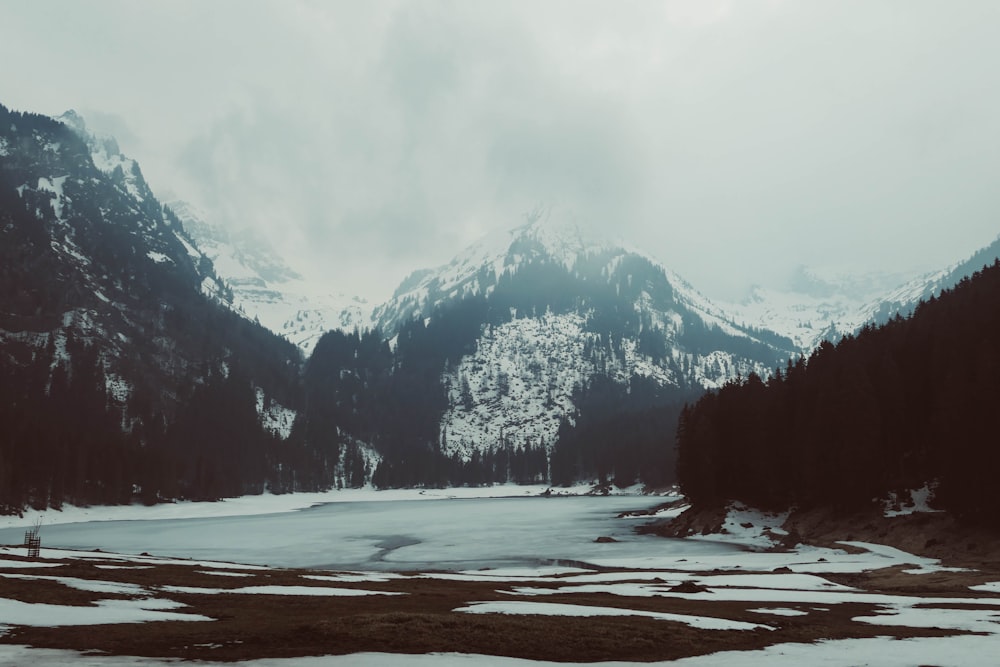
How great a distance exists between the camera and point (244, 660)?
56.4 feet

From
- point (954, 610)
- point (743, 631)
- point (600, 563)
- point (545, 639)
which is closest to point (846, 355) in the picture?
point (600, 563)

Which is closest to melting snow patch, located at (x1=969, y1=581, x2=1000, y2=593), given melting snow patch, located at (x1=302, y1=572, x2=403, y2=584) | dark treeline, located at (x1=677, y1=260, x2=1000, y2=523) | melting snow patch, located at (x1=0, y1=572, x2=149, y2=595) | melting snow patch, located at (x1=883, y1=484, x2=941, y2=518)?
dark treeline, located at (x1=677, y1=260, x2=1000, y2=523)

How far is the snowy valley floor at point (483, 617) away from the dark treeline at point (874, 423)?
1918 cm

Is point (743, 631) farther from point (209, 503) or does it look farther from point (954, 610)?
point (209, 503)

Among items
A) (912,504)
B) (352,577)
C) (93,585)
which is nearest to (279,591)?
(93,585)

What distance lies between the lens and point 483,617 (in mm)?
25688

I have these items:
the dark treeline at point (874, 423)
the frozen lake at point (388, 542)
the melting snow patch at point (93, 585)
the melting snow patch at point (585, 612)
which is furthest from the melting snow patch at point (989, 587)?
the melting snow patch at point (93, 585)

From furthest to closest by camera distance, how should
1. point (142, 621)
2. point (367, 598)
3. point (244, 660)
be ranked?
point (367, 598) < point (142, 621) < point (244, 660)

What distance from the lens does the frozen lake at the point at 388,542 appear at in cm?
6706

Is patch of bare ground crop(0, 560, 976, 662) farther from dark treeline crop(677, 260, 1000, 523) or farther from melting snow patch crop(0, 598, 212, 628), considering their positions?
dark treeline crop(677, 260, 1000, 523)

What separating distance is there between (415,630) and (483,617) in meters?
4.33

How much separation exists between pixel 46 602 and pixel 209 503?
176131 mm

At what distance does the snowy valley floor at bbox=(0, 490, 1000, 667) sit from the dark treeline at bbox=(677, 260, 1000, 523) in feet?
62.9

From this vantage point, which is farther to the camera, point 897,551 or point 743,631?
point 897,551
